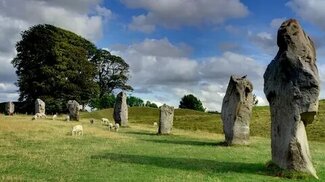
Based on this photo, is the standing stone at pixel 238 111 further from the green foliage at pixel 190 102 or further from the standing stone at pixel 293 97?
the green foliage at pixel 190 102

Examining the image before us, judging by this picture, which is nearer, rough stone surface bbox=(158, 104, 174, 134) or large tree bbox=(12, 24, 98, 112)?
rough stone surface bbox=(158, 104, 174, 134)

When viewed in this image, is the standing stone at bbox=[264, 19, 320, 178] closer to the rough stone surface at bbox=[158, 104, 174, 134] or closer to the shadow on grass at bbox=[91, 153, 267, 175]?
the shadow on grass at bbox=[91, 153, 267, 175]

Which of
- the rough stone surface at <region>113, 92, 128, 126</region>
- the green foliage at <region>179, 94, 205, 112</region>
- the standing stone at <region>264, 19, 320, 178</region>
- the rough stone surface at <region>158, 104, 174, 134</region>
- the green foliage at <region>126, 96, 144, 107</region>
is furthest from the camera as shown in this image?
the green foliage at <region>126, 96, 144, 107</region>

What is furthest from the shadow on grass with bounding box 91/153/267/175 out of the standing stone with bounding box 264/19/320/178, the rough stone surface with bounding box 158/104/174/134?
the rough stone surface with bounding box 158/104/174/134

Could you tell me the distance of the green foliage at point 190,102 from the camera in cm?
14512

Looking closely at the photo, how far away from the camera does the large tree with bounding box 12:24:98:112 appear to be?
91.9m

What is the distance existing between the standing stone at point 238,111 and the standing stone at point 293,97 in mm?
12863

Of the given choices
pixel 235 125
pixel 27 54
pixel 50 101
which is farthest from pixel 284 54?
pixel 27 54

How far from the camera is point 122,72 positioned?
120m

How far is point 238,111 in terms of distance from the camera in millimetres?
35781

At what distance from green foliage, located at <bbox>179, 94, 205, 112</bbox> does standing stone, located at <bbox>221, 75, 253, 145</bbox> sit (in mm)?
107971

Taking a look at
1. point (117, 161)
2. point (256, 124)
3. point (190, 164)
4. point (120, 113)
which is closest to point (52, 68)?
point (120, 113)

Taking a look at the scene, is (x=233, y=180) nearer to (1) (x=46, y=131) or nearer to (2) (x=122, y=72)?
(1) (x=46, y=131)

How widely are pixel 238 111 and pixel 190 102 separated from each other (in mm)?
110389
